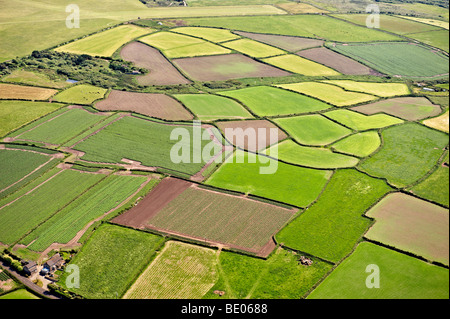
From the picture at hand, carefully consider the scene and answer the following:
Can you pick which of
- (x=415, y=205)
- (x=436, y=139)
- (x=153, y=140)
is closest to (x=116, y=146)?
(x=153, y=140)

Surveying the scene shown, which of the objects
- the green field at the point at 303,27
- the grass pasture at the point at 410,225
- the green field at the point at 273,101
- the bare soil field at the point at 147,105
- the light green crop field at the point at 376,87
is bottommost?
the grass pasture at the point at 410,225

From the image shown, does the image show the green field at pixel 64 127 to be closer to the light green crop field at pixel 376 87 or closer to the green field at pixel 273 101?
the green field at pixel 273 101

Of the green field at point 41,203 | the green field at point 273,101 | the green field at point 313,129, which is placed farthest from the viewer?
the green field at point 273,101

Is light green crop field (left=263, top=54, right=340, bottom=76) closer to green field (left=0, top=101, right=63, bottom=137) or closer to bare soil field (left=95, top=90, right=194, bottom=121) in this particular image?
bare soil field (left=95, top=90, right=194, bottom=121)

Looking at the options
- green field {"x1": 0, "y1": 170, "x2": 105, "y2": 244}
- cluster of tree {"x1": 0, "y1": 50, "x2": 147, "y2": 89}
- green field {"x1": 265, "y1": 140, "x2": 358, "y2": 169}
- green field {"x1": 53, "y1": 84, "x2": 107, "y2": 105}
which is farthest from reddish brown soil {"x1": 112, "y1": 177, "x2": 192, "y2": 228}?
cluster of tree {"x1": 0, "y1": 50, "x2": 147, "y2": 89}

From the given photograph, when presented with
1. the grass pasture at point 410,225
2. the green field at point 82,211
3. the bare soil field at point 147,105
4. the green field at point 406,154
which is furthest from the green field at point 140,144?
the green field at point 406,154

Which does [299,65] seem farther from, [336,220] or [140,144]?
[336,220]

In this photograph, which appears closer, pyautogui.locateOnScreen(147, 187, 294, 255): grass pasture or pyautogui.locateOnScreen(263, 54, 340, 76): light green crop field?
pyautogui.locateOnScreen(147, 187, 294, 255): grass pasture
